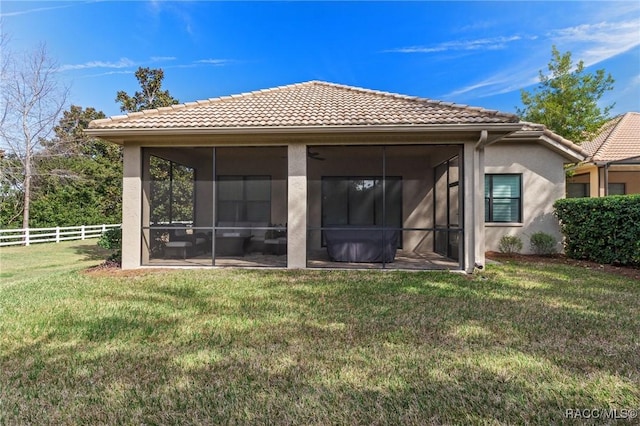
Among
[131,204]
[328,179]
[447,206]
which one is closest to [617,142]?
[447,206]

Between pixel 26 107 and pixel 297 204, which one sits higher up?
pixel 26 107

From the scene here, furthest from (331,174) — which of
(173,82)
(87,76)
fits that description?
(173,82)

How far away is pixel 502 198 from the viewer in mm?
10789

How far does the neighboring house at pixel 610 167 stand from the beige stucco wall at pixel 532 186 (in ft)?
8.16

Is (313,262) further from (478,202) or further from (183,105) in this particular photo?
(183,105)

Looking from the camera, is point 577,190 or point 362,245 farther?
point 577,190

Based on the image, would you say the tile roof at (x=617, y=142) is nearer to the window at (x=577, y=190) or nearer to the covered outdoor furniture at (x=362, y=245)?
the window at (x=577, y=190)

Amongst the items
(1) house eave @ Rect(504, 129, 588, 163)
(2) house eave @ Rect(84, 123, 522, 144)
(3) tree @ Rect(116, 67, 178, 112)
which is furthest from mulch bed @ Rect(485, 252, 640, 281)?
(3) tree @ Rect(116, 67, 178, 112)

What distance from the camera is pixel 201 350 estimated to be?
3.39 metres

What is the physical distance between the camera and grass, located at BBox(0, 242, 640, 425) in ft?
7.98

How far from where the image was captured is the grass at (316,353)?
2.43 m

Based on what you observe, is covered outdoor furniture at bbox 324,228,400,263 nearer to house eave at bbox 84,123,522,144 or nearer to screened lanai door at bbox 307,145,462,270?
screened lanai door at bbox 307,145,462,270

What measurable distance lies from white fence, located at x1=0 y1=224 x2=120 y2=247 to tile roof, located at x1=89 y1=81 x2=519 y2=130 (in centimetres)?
1166

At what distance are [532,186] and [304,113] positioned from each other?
7.37 metres
